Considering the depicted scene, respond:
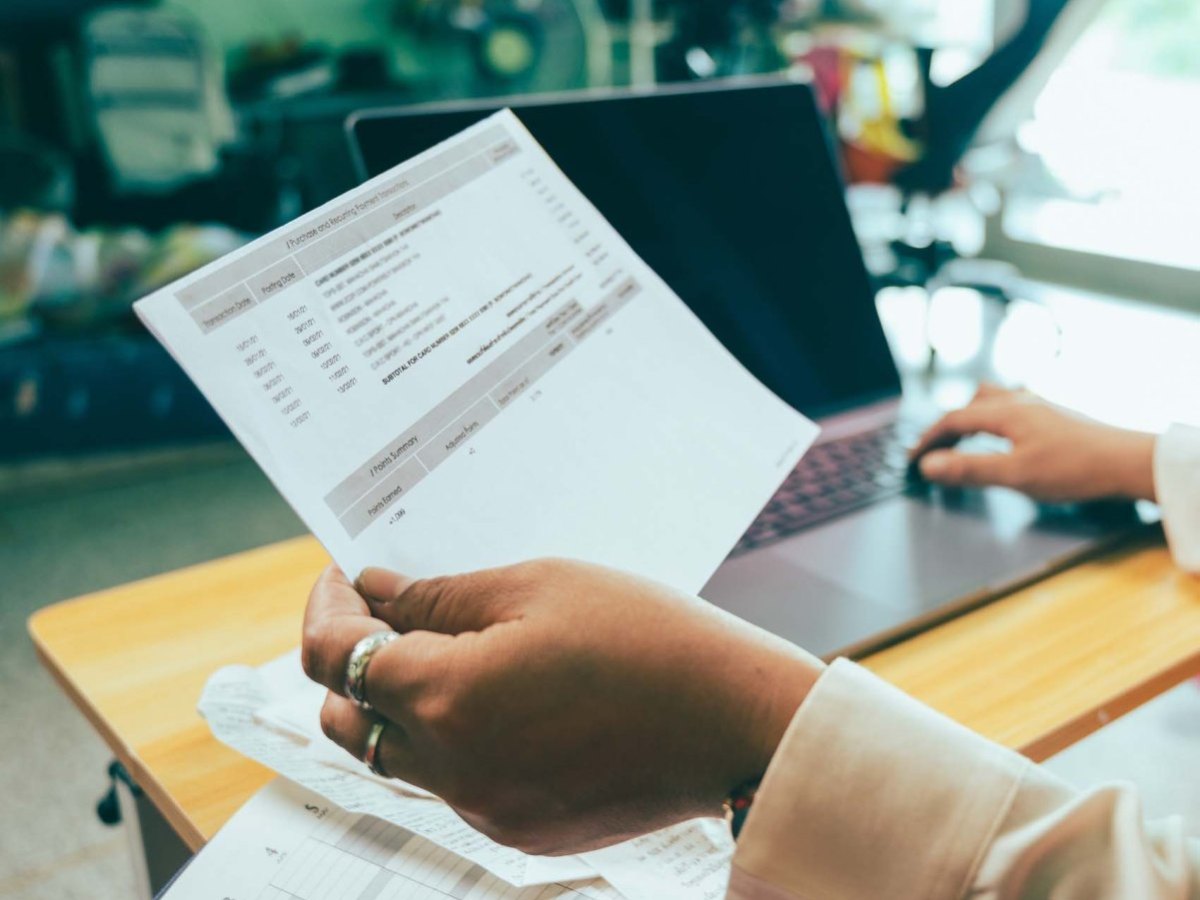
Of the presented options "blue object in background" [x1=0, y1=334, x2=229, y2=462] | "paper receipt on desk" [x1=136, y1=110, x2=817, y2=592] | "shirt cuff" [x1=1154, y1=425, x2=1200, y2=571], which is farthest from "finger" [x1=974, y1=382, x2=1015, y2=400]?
"blue object in background" [x1=0, y1=334, x2=229, y2=462]

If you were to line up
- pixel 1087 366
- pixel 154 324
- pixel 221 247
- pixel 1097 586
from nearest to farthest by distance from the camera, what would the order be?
pixel 154 324 → pixel 1097 586 → pixel 221 247 → pixel 1087 366

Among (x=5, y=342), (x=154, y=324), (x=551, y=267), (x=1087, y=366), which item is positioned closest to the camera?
(x=154, y=324)

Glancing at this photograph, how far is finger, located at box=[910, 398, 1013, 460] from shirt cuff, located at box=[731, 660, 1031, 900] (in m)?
0.39

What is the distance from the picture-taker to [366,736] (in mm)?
413

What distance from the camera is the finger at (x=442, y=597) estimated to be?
40cm

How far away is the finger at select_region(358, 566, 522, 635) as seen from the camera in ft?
1.31

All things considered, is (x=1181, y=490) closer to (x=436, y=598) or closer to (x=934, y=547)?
(x=934, y=547)

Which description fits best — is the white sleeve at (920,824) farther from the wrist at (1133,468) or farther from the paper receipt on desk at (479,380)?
the wrist at (1133,468)

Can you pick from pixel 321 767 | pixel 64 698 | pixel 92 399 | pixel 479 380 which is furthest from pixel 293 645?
pixel 92 399

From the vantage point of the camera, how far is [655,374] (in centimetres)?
55

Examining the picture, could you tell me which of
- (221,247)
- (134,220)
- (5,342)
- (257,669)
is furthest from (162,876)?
(134,220)

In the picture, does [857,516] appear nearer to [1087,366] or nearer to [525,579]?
[525,579]

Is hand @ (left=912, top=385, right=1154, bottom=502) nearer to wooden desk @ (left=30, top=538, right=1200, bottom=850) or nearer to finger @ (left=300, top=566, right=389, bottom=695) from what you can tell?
wooden desk @ (left=30, top=538, right=1200, bottom=850)

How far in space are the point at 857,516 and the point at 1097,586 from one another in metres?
0.15
